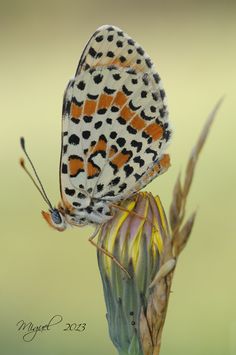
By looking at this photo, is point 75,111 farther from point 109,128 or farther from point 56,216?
point 56,216

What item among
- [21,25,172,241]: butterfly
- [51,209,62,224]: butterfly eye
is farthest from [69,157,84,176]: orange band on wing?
[51,209,62,224]: butterfly eye

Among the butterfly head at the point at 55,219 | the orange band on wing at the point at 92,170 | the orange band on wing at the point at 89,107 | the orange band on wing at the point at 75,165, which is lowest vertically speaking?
the butterfly head at the point at 55,219

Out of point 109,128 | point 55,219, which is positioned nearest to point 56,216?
point 55,219

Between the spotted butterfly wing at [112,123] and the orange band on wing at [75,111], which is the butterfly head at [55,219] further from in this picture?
the orange band on wing at [75,111]

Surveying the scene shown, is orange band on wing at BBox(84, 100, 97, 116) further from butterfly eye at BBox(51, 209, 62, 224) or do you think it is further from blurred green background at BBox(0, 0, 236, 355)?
butterfly eye at BBox(51, 209, 62, 224)

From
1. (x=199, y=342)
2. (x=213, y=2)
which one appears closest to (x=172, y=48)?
(x=213, y=2)

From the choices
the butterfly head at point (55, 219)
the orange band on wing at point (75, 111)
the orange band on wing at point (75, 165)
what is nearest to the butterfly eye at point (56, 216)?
the butterfly head at point (55, 219)

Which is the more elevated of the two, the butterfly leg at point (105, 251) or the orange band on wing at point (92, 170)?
the orange band on wing at point (92, 170)
